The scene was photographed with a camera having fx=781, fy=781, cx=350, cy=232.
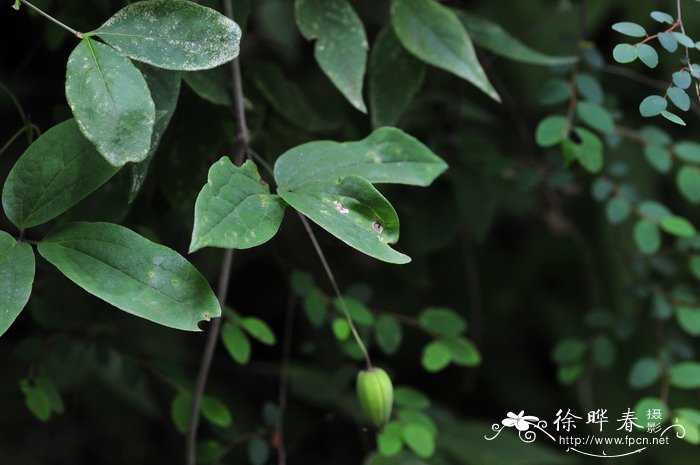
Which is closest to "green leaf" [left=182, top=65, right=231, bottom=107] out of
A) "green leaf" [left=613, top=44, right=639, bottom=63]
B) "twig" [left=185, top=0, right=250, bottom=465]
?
"twig" [left=185, top=0, right=250, bottom=465]

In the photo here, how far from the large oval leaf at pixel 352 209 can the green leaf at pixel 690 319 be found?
0.59 metres

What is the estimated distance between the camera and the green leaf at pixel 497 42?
31.5 inches

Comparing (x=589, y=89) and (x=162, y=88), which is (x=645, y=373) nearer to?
(x=589, y=89)

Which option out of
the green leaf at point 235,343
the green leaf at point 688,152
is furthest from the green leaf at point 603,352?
the green leaf at point 235,343

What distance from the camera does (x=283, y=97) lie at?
84 centimetres

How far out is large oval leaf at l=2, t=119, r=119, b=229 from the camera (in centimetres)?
54

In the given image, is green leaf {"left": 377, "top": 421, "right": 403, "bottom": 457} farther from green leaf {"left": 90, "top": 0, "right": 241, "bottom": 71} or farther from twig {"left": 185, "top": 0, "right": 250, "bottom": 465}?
green leaf {"left": 90, "top": 0, "right": 241, "bottom": 71}

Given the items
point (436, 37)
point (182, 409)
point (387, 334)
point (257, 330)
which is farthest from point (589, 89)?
→ point (182, 409)

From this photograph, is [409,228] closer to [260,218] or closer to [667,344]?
[667,344]

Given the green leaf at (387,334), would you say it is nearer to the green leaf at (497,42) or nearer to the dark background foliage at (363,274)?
the dark background foliage at (363,274)

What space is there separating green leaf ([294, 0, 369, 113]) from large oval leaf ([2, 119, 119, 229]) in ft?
0.79

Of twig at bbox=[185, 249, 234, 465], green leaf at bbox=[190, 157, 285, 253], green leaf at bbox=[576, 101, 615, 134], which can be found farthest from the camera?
green leaf at bbox=[576, 101, 615, 134]

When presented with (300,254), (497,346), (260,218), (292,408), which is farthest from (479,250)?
(260,218)

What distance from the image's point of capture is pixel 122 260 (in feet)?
1.71
